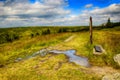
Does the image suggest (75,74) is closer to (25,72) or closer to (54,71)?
(54,71)

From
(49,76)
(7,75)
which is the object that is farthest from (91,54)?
(7,75)

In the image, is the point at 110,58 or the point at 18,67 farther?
the point at 110,58

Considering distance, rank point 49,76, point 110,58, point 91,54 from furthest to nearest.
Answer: point 91,54
point 110,58
point 49,76

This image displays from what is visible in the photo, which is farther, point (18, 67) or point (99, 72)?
point (18, 67)

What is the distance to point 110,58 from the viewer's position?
99.1 ft

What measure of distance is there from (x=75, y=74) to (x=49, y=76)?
3.62 meters

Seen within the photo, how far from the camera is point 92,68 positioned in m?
25.8

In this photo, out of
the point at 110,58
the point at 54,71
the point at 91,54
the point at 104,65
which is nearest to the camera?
the point at 54,71

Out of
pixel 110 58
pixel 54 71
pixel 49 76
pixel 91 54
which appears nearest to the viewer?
pixel 49 76

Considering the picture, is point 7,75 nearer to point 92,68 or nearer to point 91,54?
point 92,68

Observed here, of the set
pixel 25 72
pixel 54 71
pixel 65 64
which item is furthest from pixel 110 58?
pixel 25 72

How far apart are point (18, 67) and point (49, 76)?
7313 millimetres

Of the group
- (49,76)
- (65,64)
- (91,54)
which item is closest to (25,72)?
(49,76)

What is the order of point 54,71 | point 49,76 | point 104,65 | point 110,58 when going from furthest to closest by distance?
1. point 110,58
2. point 104,65
3. point 54,71
4. point 49,76
